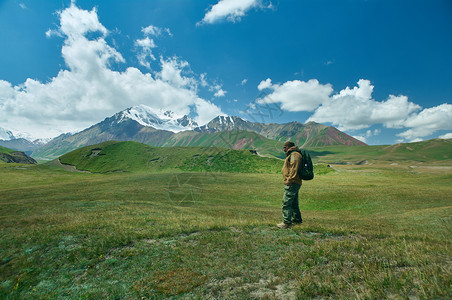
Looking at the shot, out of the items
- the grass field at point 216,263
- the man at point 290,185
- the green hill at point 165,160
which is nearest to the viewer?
the grass field at point 216,263

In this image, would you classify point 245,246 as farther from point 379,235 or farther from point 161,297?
point 379,235

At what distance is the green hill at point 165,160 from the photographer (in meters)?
102

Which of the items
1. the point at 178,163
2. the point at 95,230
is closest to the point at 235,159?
the point at 178,163

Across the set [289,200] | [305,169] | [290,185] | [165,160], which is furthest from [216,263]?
[165,160]

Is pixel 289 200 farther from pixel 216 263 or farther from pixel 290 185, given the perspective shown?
pixel 216 263

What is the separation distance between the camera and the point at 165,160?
117 m

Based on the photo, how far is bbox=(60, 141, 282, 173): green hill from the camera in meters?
102

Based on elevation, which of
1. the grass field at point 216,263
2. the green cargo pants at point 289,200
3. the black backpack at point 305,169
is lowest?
the grass field at point 216,263

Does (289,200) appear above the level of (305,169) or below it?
below

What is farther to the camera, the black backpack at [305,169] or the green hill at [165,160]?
the green hill at [165,160]

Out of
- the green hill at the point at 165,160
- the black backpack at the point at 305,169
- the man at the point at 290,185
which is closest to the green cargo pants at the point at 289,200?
the man at the point at 290,185

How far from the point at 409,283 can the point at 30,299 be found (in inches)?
375

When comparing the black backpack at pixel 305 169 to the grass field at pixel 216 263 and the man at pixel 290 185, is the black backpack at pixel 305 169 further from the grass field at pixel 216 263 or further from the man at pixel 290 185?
the grass field at pixel 216 263

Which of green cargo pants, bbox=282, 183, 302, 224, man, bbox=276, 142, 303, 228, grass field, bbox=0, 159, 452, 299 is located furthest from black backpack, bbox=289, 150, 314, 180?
grass field, bbox=0, 159, 452, 299
